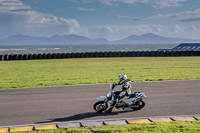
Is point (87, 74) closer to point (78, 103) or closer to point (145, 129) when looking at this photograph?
point (78, 103)

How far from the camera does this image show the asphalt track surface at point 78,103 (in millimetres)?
9352

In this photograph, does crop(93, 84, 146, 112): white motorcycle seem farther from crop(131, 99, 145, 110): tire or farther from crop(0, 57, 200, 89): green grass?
crop(0, 57, 200, 89): green grass

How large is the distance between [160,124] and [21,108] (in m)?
4.98

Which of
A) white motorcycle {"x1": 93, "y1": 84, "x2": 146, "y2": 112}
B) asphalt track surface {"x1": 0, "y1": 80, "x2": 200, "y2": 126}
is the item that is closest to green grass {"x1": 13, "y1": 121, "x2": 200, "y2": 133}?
asphalt track surface {"x1": 0, "y1": 80, "x2": 200, "y2": 126}

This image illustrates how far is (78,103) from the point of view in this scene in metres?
11.3

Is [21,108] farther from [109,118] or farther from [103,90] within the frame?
[103,90]

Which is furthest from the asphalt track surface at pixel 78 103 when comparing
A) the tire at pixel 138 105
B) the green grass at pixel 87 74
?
the green grass at pixel 87 74

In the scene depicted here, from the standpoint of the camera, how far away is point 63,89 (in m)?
Result: 14.8

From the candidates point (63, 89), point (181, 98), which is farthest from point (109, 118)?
point (63, 89)

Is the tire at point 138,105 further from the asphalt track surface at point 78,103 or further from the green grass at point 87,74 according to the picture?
the green grass at point 87,74

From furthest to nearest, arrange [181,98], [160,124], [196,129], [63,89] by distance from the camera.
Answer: [63,89] < [181,98] < [160,124] < [196,129]

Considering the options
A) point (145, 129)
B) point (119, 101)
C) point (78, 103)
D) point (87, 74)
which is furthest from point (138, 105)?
point (87, 74)

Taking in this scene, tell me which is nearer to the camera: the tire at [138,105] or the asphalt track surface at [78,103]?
the asphalt track surface at [78,103]

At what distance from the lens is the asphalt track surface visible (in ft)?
30.7
